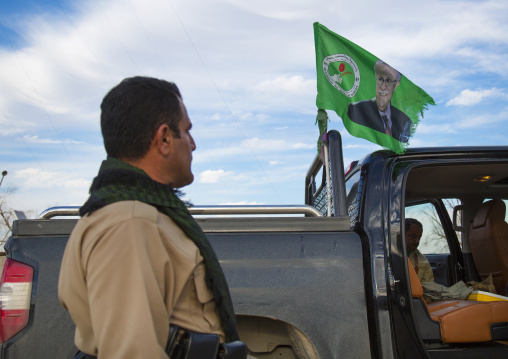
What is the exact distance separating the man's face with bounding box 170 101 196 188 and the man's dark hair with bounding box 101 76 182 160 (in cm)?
2

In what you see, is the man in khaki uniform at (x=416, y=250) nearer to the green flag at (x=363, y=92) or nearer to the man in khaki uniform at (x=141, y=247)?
the green flag at (x=363, y=92)

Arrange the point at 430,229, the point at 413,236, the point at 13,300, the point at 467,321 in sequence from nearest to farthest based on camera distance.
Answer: the point at 13,300, the point at 467,321, the point at 413,236, the point at 430,229

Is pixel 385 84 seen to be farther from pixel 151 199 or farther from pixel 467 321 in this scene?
pixel 151 199

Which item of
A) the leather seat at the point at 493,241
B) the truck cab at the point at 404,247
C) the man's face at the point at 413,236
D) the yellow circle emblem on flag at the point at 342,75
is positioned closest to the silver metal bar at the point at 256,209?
the truck cab at the point at 404,247

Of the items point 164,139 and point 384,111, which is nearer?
point 164,139

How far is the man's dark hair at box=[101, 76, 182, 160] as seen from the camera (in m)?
1.41

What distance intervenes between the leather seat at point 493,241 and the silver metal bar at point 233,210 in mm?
2458

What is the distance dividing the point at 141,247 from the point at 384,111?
8.29ft

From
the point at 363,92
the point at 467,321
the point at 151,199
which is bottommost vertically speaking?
the point at 467,321

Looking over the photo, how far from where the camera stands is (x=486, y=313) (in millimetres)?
3209

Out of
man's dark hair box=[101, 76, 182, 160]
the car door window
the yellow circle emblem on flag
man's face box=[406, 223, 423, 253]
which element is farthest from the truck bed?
the car door window

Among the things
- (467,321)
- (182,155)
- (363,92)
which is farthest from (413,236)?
(182,155)

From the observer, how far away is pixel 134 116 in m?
1.40

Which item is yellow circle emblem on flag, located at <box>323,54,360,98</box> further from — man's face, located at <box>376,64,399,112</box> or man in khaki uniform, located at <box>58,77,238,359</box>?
man in khaki uniform, located at <box>58,77,238,359</box>
